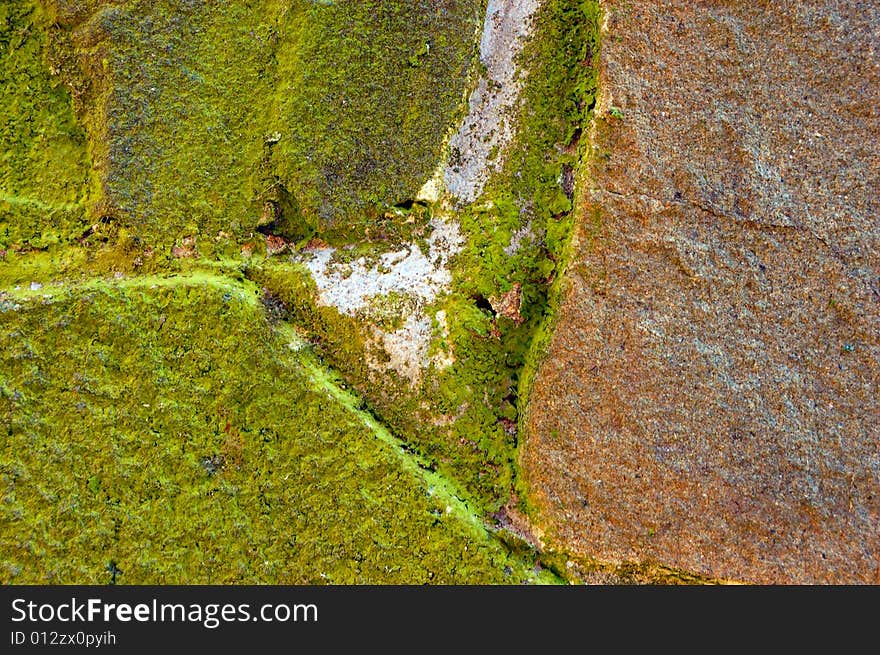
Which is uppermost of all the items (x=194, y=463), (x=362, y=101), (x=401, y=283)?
(x=362, y=101)

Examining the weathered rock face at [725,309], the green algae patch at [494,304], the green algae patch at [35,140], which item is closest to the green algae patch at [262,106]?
the green algae patch at [35,140]

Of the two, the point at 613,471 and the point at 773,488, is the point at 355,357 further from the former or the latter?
the point at 773,488

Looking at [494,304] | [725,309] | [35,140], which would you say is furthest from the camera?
[35,140]

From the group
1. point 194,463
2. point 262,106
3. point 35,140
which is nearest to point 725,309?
point 262,106

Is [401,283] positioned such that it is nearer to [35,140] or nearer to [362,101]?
[362,101]

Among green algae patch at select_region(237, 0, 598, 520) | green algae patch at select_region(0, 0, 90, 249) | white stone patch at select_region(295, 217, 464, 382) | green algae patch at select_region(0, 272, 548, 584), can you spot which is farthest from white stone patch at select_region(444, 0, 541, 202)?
green algae patch at select_region(0, 0, 90, 249)

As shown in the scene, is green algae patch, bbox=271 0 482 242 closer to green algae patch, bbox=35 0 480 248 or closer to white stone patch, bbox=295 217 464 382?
green algae patch, bbox=35 0 480 248
